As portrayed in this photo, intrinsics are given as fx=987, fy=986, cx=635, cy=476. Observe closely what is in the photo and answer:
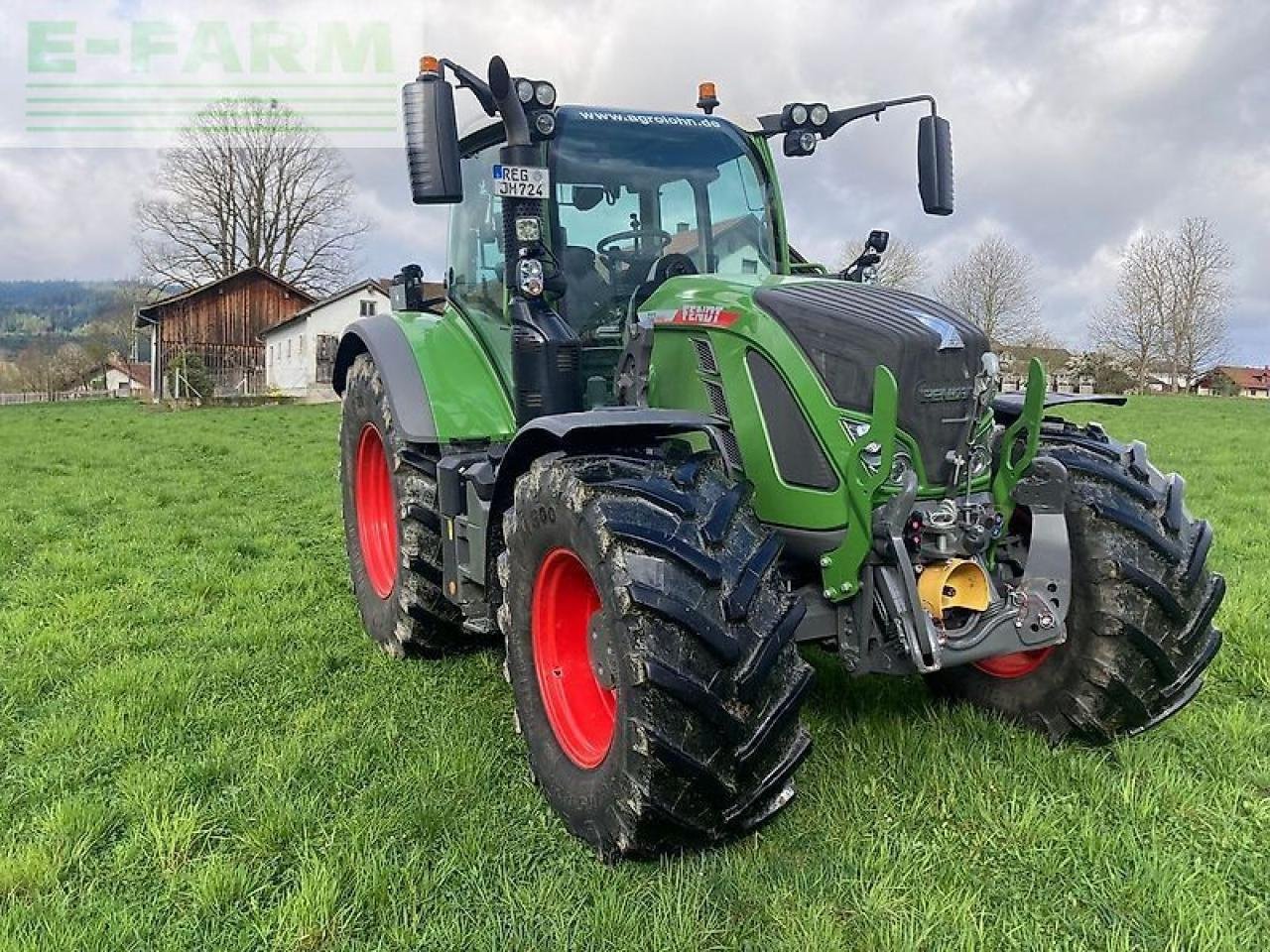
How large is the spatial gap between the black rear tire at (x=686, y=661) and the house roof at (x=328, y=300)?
3656cm

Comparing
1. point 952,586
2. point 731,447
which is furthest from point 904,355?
point 952,586

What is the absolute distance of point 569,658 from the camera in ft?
10.7

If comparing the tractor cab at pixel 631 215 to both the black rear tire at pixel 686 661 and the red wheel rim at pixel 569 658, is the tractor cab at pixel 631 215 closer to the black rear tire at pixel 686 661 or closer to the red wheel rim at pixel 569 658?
the red wheel rim at pixel 569 658

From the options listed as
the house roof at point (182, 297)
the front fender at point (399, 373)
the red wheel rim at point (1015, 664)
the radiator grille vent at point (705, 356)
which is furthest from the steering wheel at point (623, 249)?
the house roof at point (182, 297)

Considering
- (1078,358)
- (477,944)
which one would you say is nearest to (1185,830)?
(477,944)

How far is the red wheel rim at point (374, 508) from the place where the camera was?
5348 mm

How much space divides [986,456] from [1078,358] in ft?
172

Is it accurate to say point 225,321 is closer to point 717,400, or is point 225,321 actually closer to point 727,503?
point 717,400

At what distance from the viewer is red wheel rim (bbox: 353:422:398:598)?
535 cm

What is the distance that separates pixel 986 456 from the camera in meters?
3.16

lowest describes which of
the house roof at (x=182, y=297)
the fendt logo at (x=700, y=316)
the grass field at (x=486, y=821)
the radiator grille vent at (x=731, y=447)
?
the grass field at (x=486, y=821)

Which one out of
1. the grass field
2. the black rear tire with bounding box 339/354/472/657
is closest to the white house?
the black rear tire with bounding box 339/354/472/657

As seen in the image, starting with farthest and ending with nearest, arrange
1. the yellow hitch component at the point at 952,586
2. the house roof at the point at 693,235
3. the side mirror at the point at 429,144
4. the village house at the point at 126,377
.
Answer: the village house at the point at 126,377 < the house roof at the point at 693,235 < the side mirror at the point at 429,144 < the yellow hitch component at the point at 952,586

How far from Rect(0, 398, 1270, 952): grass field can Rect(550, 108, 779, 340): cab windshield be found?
5.74ft
